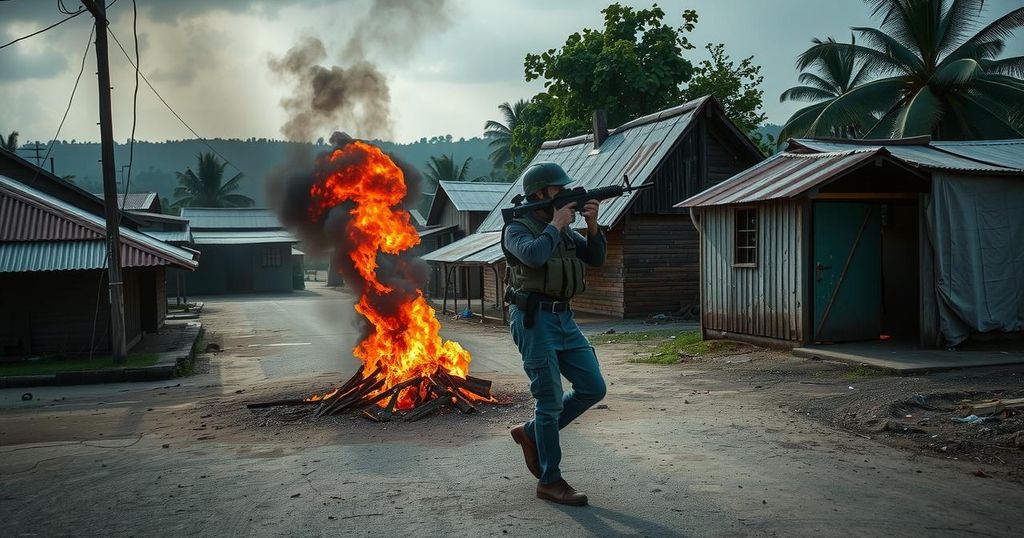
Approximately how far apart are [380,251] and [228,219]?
43.9 metres

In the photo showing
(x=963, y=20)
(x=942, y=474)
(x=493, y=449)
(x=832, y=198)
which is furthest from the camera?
(x=963, y=20)

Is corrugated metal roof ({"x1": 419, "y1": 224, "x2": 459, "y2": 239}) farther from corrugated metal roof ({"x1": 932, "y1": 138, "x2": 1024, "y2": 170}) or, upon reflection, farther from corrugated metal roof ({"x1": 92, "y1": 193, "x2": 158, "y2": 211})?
corrugated metal roof ({"x1": 932, "y1": 138, "x2": 1024, "y2": 170})

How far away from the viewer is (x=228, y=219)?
49.9 meters

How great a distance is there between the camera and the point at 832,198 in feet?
39.2

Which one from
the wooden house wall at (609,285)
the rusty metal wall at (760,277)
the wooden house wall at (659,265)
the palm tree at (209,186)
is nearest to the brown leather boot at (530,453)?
the rusty metal wall at (760,277)

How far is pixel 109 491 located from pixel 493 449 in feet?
9.30

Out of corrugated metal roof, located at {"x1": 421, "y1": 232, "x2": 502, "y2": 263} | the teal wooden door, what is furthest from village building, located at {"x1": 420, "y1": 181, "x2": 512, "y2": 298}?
the teal wooden door

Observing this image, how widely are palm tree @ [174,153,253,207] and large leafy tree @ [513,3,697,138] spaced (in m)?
37.6

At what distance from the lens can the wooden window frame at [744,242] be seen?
12.8m

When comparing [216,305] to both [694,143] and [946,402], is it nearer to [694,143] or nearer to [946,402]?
[694,143]

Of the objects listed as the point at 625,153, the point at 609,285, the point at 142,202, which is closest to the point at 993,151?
the point at 609,285

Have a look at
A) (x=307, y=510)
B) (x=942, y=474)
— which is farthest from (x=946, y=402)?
(x=307, y=510)

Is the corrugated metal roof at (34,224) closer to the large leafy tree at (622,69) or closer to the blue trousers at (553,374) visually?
the blue trousers at (553,374)

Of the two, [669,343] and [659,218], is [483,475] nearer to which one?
[669,343]
